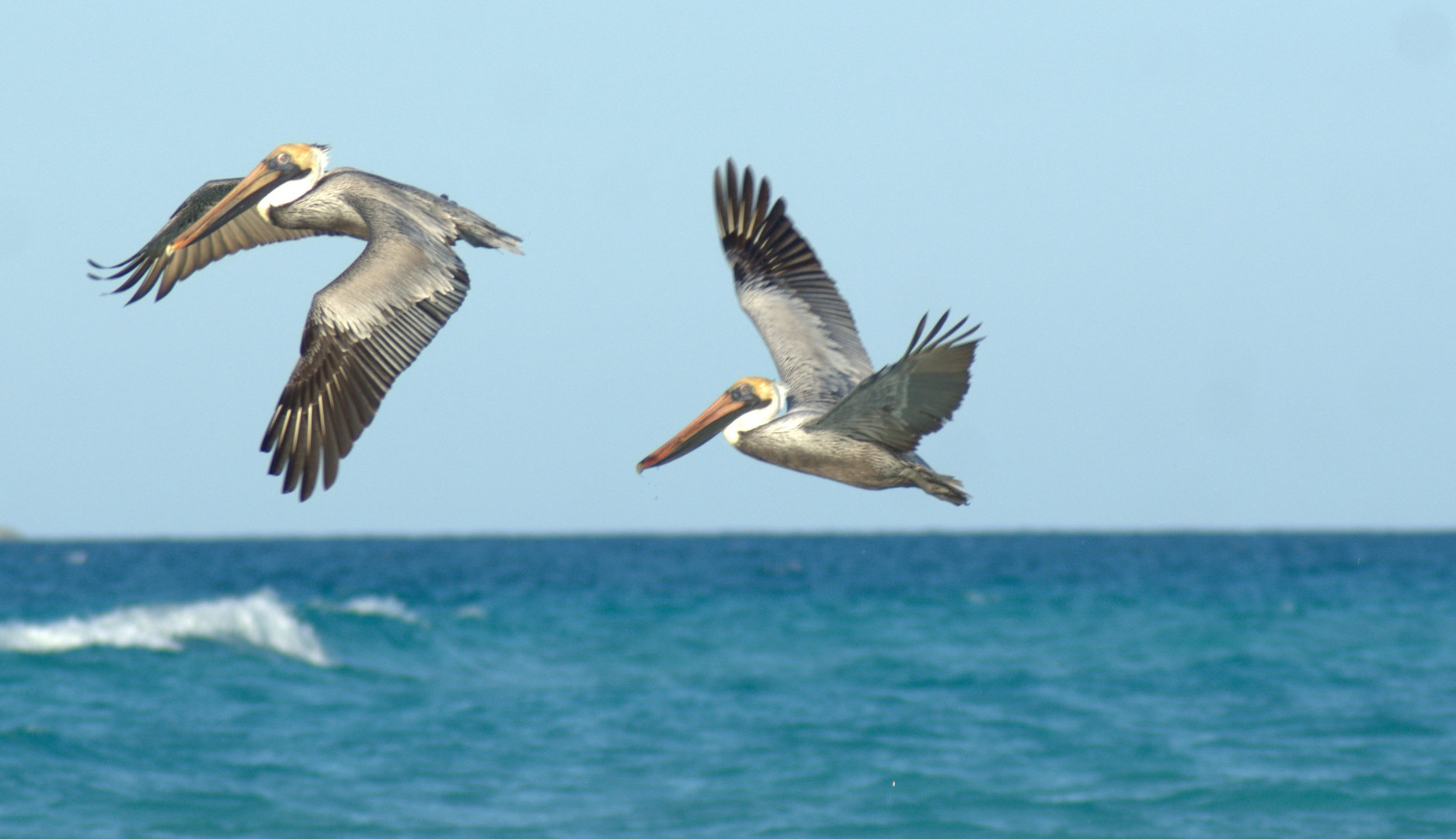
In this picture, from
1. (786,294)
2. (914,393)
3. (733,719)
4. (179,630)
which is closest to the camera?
(914,393)

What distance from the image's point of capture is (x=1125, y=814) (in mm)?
16875

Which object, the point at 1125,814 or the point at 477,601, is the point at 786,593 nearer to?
the point at 477,601

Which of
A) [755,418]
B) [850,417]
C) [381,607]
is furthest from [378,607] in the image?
[850,417]

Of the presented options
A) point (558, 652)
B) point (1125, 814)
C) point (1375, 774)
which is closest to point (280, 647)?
point (558, 652)

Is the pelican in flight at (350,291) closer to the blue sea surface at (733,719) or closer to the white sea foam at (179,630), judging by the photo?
the blue sea surface at (733,719)

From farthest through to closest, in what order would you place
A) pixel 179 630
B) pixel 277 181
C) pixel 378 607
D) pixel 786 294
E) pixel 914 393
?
pixel 378 607 < pixel 179 630 < pixel 786 294 < pixel 277 181 < pixel 914 393

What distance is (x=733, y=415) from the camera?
4.55m

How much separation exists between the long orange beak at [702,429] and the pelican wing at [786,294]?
79cm

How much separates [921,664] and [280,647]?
1166cm

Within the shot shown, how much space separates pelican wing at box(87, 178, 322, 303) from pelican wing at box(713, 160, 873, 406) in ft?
5.83

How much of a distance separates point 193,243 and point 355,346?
5.07 feet

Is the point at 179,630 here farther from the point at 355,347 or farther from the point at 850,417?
the point at 850,417

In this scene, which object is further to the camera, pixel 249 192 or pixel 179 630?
pixel 179 630

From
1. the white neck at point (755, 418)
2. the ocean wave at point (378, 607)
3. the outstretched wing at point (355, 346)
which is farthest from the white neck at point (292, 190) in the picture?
the ocean wave at point (378, 607)
